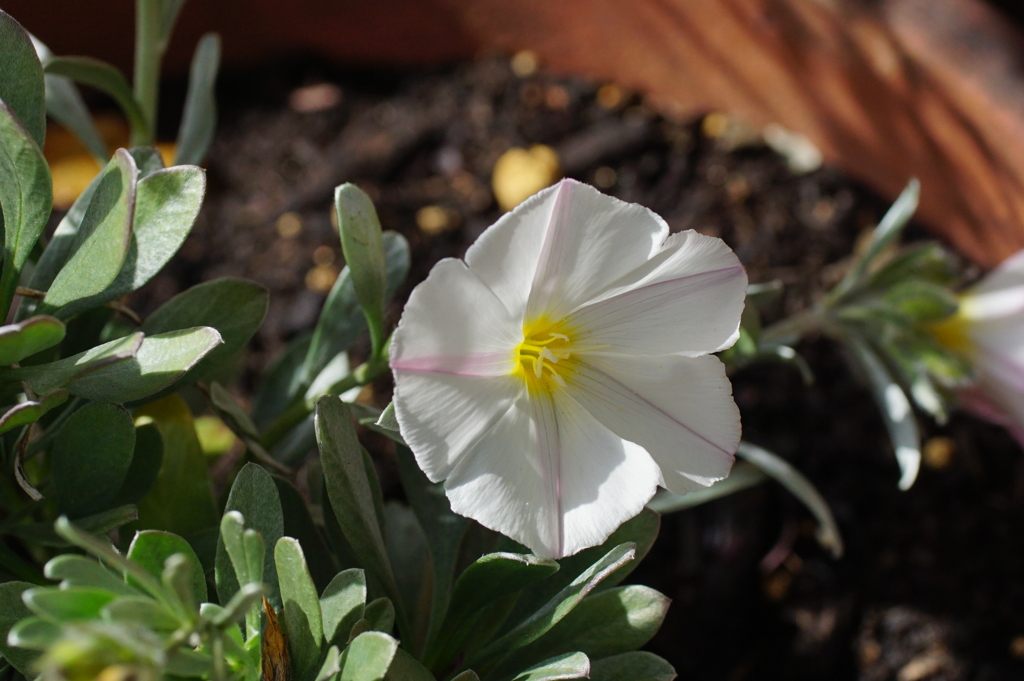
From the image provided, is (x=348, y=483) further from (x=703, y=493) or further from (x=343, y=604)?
(x=703, y=493)

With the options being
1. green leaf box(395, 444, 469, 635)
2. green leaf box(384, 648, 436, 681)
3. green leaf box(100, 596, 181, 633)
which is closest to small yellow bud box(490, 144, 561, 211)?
green leaf box(395, 444, 469, 635)

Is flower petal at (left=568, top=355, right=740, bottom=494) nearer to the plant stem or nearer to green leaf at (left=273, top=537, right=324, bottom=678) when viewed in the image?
green leaf at (left=273, top=537, right=324, bottom=678)

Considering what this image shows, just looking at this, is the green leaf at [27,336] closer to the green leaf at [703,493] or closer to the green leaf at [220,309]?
the green leaf at [220,309]

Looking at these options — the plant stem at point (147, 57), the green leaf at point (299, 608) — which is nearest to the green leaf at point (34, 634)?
the green leaf at point (299, 608)

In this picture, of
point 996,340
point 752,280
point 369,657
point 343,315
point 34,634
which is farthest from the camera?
point 752,280

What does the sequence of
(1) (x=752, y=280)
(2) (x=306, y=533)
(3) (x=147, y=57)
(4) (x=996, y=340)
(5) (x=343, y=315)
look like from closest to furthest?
(2) (x=306, y=533)
(5) (x=343, y=315)
(3) (x=147, y=57)
(4) (x=996, y=340)
(1) (x=752, y=280)

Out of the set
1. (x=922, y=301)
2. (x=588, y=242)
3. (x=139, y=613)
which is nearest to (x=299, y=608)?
(x=139, y=613)
